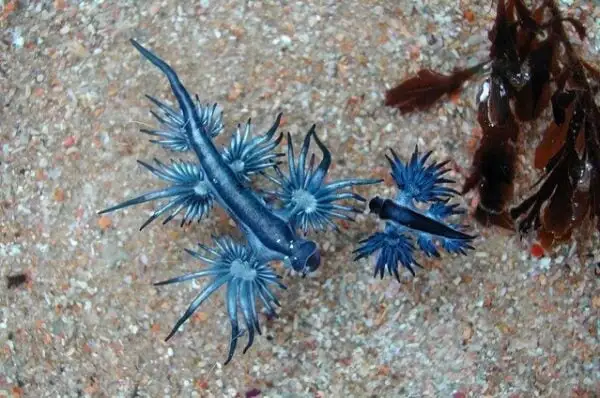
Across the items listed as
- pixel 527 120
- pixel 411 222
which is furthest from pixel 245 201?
pixel 527 120

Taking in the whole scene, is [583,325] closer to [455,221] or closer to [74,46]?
[455,221]

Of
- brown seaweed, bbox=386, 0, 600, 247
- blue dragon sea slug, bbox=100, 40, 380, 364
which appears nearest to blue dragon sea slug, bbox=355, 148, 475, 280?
blue dragon sea slug, bbox=100, 40, 380, 364

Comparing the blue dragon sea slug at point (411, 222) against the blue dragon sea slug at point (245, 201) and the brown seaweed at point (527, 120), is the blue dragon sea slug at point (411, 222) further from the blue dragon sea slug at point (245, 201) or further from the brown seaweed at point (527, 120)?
the brown seaweed at point (527, 120)

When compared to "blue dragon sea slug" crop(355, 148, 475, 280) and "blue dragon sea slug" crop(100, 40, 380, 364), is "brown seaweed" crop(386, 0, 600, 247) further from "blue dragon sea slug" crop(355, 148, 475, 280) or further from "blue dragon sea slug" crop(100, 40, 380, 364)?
"blue dragon sea slug" crop(100, 40, 380, 364)

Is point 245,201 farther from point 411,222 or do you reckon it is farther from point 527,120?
point 527,120

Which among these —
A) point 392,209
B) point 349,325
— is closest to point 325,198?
point 392,209

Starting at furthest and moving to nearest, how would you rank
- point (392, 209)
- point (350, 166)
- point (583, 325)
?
point (583, 325) → point (350, 166) → point (392, 209)

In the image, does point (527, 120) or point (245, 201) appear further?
point (527, 120)

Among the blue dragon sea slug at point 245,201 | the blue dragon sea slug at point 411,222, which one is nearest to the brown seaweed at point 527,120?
the blue dragon sea slug at point 411,222
